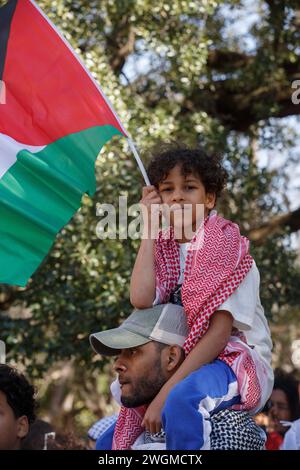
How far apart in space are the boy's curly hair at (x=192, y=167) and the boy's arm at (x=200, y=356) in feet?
2.42

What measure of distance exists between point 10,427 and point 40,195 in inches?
44.1

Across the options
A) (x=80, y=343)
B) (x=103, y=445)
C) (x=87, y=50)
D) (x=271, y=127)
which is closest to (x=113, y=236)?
(x=80, y=343)

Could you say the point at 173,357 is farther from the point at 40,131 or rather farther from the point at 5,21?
the point at 5,21

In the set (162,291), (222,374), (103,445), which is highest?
(162,291)

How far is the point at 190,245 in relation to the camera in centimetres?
392

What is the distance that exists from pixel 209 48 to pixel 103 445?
6.81 metres

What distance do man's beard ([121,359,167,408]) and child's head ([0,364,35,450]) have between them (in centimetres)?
66

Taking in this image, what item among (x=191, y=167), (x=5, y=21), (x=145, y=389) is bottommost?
(x=145, y=389)

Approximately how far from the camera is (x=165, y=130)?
860 cm

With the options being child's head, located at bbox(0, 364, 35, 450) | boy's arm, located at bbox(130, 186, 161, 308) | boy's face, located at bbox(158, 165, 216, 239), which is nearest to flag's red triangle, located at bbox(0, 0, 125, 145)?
boy's face, located at bbox(158, 165, 216, 239)

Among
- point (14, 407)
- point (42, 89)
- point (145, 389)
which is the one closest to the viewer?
point (145, 389)

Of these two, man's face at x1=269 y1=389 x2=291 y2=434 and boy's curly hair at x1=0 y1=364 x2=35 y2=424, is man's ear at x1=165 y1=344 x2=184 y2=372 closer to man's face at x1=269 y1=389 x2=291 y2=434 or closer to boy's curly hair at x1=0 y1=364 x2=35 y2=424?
boy's curly hair at x1=0 y1=364 x2=35 y2=424

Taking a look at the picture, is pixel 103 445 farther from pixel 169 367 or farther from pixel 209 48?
pixel 209 48

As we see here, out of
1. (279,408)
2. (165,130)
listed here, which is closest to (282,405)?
(279,408)
